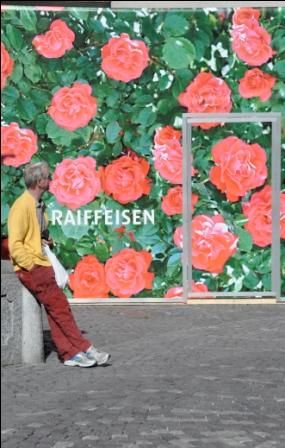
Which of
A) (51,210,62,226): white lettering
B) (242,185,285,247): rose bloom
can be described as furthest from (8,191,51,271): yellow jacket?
(242,185,285,247): rose bloom

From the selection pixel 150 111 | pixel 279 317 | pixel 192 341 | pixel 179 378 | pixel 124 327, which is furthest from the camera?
pixel 150 111

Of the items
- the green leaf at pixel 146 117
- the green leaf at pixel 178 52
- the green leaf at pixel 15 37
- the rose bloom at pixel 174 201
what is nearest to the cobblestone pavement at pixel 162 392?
the rose bloom at pixel 174 201

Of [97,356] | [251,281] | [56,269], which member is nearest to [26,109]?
[251,281]

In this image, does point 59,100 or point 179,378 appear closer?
point 179,378

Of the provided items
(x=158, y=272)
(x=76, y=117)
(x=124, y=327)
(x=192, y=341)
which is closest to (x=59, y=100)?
(x=76, y=117)

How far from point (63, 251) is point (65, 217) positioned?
0.44 m

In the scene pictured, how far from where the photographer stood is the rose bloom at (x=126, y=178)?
1469 centimetres

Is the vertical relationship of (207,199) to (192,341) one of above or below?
above

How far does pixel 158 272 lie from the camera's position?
14.8 meters

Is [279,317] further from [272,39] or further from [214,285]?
[272,39]

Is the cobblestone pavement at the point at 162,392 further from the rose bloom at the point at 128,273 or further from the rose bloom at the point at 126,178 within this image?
the rose bloom at the point at 126,178

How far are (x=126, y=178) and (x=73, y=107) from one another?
1134mm

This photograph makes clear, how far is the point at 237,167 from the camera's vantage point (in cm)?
1477

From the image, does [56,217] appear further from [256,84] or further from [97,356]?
[97,356]
